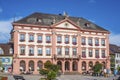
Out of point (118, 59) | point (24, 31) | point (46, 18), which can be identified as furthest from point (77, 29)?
point (118, 59)

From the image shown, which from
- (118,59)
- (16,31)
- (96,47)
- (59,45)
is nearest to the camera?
(16,31)

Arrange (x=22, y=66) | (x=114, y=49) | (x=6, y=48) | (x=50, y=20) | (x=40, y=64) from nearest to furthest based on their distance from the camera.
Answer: (x=22, y=66) → (x=6, y=48) → (x=40, y=64) → (x=50, y=20) → (x=114, y=49)

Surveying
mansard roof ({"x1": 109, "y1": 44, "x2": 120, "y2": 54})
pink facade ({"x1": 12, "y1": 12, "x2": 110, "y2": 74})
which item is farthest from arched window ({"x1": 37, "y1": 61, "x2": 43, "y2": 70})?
mansard roof ({"x1": 109, "y1": 44, "x2": 120, "y2": 54})

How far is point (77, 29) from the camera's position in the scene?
254ft

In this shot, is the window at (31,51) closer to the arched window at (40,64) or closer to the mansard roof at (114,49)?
the arched window at (40,64)

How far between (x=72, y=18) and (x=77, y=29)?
580cm

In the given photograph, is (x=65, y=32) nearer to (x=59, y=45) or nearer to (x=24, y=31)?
(x=59, y=45)

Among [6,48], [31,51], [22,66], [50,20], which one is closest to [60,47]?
[50,20]

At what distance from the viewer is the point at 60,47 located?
247 feet

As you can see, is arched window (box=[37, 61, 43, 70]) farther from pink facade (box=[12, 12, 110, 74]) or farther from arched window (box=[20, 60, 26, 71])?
arched window (box=[20, 60, 26, 71])

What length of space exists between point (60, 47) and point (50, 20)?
24.0 ft

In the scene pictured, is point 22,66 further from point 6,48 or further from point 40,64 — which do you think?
point 6,48

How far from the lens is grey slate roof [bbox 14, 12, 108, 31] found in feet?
241

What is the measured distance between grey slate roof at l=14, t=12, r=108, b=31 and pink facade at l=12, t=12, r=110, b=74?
4.33 feet
